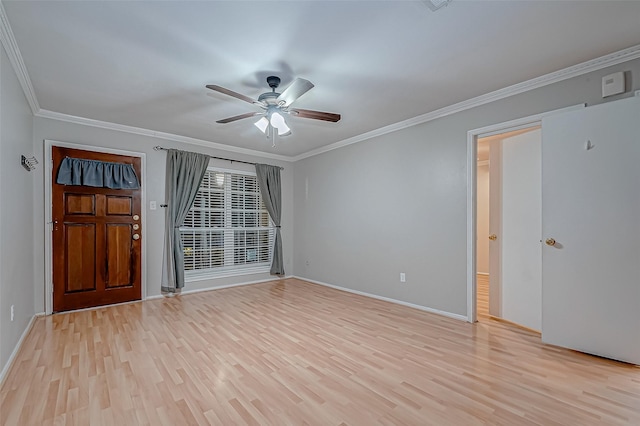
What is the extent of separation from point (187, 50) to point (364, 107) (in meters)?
2.03

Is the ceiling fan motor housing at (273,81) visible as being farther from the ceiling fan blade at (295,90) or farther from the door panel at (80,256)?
the door panel at (80,256)

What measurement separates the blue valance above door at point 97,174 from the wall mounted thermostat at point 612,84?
5.57 meters

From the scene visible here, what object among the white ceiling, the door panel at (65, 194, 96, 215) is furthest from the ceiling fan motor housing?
the door panel at (65, 194, 96, 215)

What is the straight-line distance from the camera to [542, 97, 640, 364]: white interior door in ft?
7.78

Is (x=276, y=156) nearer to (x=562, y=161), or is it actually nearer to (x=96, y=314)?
(x=96, y=314)

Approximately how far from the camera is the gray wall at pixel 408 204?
10.6 feet

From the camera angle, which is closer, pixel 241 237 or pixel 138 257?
pixel 138 257

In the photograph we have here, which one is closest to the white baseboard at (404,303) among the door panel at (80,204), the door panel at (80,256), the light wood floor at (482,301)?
the light wood floor at (482,301)

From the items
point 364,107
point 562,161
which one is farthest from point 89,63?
point 562,161

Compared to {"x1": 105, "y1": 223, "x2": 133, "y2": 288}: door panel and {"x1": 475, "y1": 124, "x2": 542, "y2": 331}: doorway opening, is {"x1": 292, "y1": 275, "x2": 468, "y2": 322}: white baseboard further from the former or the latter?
{"x1": 105, "y1": 223, "x2": 133, "y2": 288}: door panel

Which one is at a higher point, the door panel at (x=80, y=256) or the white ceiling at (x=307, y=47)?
the white ceiling at (x=307, y=47)

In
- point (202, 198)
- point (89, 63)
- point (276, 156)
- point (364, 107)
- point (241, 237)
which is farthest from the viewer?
point (276, 156)

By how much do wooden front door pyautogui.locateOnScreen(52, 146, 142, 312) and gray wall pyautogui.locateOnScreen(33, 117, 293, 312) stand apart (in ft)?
0.43

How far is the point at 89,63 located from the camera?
2.61 m
